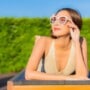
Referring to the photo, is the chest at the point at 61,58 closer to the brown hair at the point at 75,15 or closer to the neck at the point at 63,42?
the neck at the point at 63,42

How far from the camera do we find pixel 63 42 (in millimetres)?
3967

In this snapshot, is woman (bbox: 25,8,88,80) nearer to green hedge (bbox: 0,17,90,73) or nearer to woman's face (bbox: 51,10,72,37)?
woman's face (bbox: 51,10,72,37)

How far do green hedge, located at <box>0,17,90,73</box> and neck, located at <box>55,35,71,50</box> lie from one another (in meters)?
10.3

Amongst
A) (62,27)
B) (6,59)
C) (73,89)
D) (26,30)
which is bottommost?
(6,59)

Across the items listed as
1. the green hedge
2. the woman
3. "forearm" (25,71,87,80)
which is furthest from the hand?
the green hedge

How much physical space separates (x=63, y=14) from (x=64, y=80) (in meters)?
0.79

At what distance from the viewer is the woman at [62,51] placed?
3809mm

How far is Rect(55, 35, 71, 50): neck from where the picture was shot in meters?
3.94

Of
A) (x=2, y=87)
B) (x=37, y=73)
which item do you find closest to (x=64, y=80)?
(x=37, y=73)

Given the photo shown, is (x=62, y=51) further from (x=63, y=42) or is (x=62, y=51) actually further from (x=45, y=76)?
(x=45, y=76)

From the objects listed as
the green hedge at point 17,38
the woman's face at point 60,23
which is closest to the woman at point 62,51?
the woman's face at point 60,23

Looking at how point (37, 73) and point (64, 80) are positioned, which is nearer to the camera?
point (64, 80)

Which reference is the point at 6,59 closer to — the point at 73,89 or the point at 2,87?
the point at 2,87

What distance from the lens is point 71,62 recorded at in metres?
4.02
